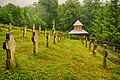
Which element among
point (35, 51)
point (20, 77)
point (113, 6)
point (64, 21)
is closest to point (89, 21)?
point (64, 21)

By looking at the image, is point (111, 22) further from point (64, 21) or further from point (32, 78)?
point (32, 78)

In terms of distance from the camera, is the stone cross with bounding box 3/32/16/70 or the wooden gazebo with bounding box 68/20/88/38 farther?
the wooden gazebo with bounding box 68/20/88/38

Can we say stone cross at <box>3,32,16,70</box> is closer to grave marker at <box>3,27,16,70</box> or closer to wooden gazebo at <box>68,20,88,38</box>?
grave marker at <box>3,27,16,70</box>

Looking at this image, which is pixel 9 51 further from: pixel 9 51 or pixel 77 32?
pixel 77 32

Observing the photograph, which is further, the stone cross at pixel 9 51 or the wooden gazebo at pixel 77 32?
the wooden gazebo at pixel 77 32

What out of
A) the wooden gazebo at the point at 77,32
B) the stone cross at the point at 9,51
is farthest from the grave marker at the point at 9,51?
the wooden gazebo at the point at 77,32

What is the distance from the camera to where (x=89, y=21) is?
62.8 meters

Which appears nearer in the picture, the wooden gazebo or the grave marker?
the grave marker

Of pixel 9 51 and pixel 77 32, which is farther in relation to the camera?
pixel 77 32

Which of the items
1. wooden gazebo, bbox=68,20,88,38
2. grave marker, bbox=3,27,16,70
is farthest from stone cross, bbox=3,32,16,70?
wooden gazebo, bbox=68,20,88,38

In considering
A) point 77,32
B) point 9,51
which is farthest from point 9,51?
point 77,32

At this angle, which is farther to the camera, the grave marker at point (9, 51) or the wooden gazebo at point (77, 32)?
the wooden gazebo at point (77, 32)

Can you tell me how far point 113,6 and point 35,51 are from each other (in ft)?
101

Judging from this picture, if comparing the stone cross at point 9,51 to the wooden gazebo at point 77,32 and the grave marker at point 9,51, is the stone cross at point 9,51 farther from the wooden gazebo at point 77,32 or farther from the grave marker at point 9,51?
the wooden gazebo at point 77,32
